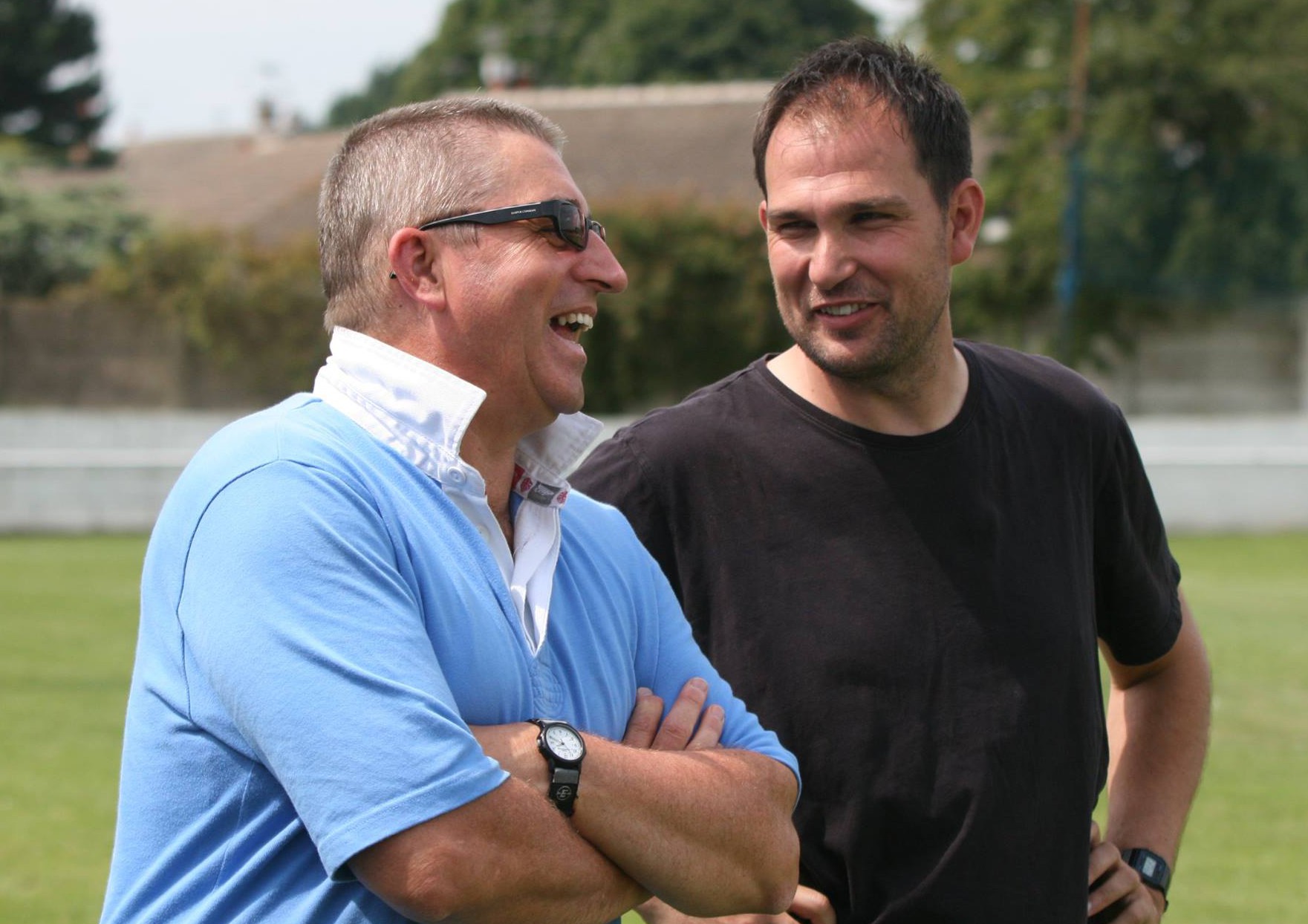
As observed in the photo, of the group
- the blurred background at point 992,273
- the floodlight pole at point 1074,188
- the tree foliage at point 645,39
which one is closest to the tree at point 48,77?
the tree foliage at point 645,39

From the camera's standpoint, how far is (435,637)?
231 centimetres

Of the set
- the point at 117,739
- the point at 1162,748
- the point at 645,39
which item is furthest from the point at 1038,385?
the point at 645,39

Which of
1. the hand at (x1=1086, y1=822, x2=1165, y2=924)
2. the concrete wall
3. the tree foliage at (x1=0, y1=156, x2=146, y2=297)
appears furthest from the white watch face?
the tree foliage at (x1=0, y1=156, x2=146, y2=297)

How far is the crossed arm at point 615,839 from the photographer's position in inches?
84.4

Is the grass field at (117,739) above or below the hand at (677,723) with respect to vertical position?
below

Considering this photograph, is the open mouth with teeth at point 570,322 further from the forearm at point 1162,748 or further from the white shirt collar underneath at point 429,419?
the forearm at point 1162,748

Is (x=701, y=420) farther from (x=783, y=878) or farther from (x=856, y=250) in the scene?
(x=783, y=878)

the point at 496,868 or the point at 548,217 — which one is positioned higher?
the point at 548,217

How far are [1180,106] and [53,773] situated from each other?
95.3 ft

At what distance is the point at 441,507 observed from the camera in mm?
2410

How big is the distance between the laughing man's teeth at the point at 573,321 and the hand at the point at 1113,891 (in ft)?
4.59

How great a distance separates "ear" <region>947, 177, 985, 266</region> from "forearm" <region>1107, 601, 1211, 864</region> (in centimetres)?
91

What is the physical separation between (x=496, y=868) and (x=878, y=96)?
1696mm

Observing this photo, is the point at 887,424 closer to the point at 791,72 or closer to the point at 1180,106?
the point at 791,72
